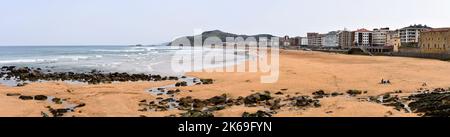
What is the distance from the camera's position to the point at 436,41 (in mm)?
64438

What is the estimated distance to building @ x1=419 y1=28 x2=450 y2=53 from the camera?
61.4 metres

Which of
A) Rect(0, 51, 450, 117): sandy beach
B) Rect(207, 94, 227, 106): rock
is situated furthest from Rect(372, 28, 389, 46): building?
Rect(207, 94, 227, 106): rock

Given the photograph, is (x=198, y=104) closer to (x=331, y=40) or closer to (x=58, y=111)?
(x=58, y=111)

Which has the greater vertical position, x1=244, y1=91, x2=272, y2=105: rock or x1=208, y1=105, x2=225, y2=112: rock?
x1=244, y1=91, x2=272, y2=105: rock

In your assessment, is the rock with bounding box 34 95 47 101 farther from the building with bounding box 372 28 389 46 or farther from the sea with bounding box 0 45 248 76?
the building with bounding box 372 28 389 46

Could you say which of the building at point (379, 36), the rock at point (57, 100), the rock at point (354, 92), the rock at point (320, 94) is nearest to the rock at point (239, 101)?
the rock at point (320, 94)

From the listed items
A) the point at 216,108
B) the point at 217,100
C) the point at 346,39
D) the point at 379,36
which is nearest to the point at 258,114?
the point at 216,108

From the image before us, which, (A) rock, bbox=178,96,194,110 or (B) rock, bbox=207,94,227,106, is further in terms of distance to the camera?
(B) rock, bbox=207,94,227,106

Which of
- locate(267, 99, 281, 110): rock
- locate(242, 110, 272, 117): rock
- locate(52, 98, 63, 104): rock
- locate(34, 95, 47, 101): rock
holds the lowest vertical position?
locate(267, 99, 281, 110): rock

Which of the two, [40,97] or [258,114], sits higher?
[40,97]

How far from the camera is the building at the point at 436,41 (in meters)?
61.4
